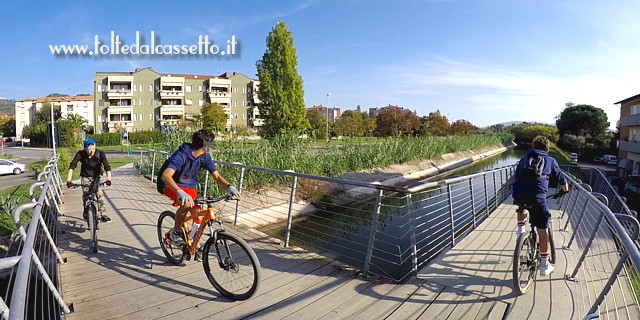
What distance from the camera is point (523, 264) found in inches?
146

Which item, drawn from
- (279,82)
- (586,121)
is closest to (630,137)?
(279,82)

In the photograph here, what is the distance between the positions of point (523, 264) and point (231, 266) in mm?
2942

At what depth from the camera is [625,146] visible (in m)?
33.2

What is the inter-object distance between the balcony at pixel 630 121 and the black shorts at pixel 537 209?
36.9 m

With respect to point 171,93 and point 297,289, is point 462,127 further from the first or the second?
point 297,289

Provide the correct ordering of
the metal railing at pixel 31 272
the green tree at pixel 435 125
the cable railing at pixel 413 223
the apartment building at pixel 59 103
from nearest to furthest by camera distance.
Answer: the metal railing at pixel 31 272, the cable railing at pixel 413 223, the green tree at pixel 435 125, the apartment building at pixel 59 103

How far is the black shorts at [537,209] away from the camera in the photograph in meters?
3.90

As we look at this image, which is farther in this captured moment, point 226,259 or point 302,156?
point 302,156

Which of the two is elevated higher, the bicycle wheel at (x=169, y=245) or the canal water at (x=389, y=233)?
the bicycle wheel at (x=169, y=245)

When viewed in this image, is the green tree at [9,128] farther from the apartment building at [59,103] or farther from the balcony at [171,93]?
the balcony at [171,93]

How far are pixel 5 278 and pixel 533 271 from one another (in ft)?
22.7

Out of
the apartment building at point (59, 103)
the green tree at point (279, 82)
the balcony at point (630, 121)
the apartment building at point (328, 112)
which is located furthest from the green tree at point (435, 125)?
the apartment building at point (59, 103)

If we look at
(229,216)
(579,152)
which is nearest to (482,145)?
(579,152)

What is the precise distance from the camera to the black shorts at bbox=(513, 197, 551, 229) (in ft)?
12.8
